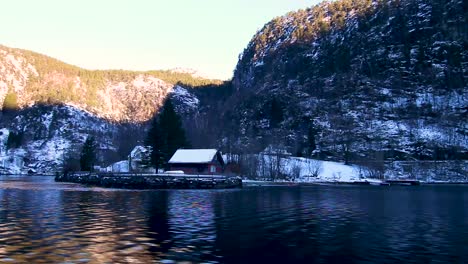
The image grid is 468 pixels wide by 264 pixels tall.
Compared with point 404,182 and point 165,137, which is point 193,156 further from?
point 404,182

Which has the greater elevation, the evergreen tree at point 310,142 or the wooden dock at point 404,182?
the evergreen tree at point 310,142

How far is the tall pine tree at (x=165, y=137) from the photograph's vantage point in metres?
109

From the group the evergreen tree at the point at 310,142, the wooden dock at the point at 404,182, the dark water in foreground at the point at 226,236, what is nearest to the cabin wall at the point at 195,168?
the wooden dock at the point at 404,182

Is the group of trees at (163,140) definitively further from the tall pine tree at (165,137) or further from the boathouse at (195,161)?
the boathouse at (195,161)

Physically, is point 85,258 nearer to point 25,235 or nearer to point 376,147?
point 25,235

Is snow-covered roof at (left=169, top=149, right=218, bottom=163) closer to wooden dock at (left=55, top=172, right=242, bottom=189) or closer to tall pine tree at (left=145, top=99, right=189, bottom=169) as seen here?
tall pine tree at (left=145, top=99, right=189, bottom=169)

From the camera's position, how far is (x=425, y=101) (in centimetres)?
19438

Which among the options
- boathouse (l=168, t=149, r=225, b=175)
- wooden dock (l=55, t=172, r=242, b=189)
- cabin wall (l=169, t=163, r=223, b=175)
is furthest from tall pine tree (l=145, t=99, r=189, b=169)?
wooden dock (l=55, t=172, r=242, b=189)

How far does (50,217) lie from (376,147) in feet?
466

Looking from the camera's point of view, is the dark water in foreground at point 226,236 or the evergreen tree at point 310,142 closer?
the dark water in foreground at point 226,236

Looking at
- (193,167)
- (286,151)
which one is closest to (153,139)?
(193,167)

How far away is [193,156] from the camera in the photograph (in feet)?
358

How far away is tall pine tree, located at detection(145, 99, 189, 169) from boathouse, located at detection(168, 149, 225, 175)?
10.2 ft

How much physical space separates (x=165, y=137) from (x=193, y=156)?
10503mm
